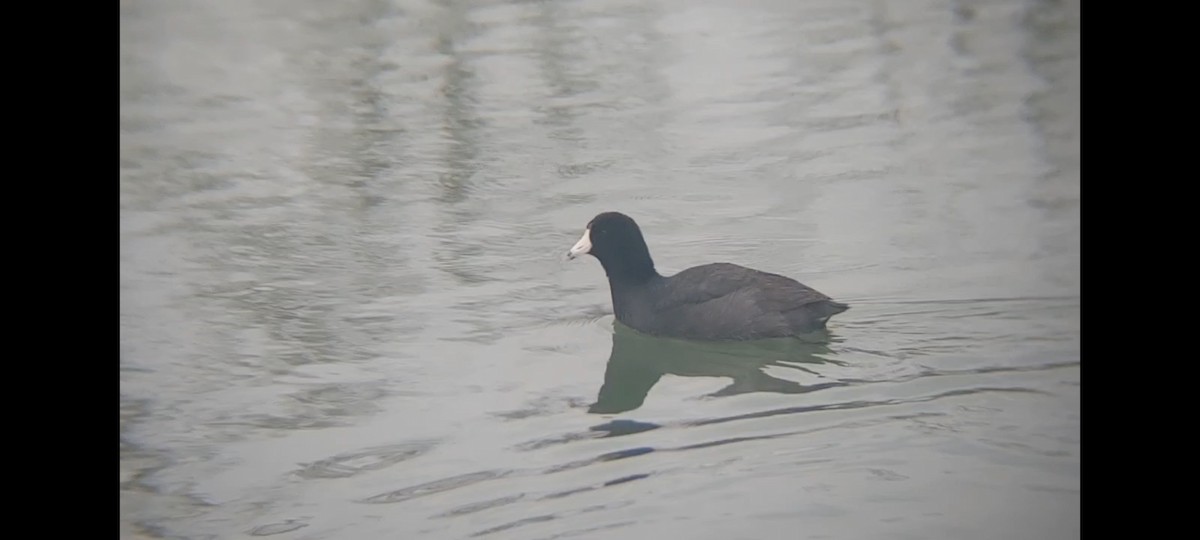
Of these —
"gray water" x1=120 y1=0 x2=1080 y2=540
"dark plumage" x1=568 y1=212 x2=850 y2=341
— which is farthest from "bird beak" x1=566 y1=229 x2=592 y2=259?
"gray water" x1=120 y1=0 x2=1080 y2=540

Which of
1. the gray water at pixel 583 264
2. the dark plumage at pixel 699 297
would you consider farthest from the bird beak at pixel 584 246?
the gray water at pixel 583 264

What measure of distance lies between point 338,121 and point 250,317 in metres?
3.18

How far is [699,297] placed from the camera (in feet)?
22.5

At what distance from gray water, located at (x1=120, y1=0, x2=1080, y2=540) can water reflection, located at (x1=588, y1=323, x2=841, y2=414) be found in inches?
0.9

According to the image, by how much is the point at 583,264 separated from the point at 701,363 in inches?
59.1

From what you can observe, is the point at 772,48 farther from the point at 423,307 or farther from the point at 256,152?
the point at 423,307

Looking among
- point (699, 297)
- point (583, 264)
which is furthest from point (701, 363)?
point (583, 264)

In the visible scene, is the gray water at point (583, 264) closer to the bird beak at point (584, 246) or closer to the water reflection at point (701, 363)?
the water reflection at point (701, 363)

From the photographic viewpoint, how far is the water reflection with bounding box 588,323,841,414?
6336 millimetres

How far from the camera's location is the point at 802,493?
5273 mm

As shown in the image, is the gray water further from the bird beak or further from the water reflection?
the bird beak

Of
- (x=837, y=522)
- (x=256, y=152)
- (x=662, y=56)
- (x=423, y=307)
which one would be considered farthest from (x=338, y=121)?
(x=837, y=522)

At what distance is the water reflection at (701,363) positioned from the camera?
6.34 m

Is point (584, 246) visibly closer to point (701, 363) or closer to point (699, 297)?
point (699, 297)
